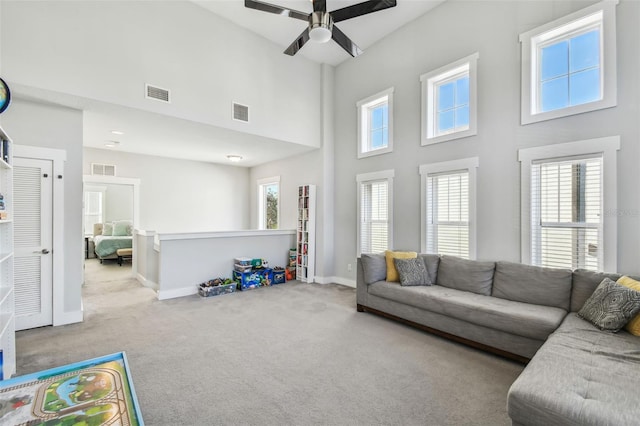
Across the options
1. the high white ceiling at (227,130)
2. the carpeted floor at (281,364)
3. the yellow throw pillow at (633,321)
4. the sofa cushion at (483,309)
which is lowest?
the carpeted floor at (281,364)

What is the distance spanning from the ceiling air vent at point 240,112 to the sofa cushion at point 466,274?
12.2ft

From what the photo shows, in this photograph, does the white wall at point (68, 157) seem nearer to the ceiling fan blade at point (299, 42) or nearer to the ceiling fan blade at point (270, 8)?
the ceiling fan blade at point (270, 8)

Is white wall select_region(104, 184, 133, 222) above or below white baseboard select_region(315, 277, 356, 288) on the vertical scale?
above

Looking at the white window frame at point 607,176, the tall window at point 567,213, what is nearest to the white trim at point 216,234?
the tall window at point 567,213

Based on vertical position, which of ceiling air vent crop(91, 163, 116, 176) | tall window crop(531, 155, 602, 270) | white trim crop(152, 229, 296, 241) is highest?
ceiling air vent crop(91, 163, 116, 176)

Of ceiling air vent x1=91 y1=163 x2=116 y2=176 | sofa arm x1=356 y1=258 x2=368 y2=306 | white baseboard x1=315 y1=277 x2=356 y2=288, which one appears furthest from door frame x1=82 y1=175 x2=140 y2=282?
sofa arm x1=356 y1=258 x2=368 y2=306

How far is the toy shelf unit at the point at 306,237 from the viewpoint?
6.04 m

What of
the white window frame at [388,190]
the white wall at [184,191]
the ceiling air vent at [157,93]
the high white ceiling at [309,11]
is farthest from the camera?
the white wall at [184,191]

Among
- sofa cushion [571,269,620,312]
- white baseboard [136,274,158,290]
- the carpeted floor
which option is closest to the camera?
the carpeted floor

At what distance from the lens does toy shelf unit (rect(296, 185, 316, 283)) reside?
6039mm

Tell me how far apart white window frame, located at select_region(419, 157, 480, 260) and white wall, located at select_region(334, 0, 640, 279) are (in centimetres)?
8

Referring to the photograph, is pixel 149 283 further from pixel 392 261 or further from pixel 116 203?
pixel 116 203

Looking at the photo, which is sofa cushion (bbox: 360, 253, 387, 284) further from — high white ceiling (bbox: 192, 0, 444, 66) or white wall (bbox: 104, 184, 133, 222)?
white wall (bbox: 104, 184, 133, 222)

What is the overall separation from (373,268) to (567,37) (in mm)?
3496
